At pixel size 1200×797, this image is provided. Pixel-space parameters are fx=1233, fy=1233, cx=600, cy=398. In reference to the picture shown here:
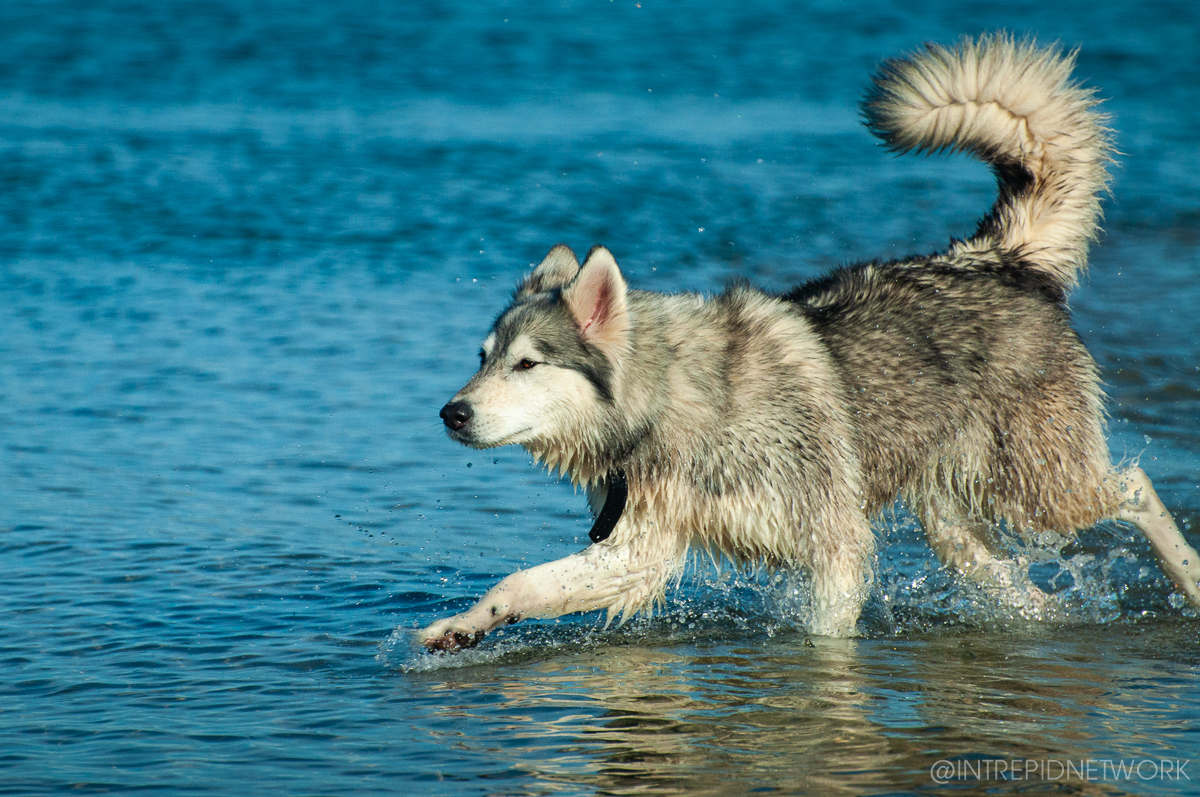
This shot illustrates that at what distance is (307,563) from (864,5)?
78.8 ft

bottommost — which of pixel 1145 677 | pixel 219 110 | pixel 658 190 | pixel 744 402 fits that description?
pixel 1145 677

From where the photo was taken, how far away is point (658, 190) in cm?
1440

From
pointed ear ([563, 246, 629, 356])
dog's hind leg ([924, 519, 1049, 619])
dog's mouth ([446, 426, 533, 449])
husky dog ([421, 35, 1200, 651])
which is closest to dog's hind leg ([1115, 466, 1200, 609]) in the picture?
husky dog ([421, 35, 1200, 651])

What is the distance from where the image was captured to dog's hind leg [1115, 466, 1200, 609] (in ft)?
18.0

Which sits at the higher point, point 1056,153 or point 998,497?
point 1056,153

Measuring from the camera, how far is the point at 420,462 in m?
7.20

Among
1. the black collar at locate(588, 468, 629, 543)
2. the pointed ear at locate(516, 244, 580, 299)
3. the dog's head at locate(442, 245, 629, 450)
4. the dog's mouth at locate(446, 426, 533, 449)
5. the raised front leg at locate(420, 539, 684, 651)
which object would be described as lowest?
the raised front leg at locate(420, 539, 684, 651)

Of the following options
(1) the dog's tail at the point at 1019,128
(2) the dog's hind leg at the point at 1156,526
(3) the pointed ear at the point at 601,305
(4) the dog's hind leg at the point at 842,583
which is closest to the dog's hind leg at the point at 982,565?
(2) the dog's hind leg at the point at 1156,526

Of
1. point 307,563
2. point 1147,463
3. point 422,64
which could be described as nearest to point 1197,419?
point 1147,463

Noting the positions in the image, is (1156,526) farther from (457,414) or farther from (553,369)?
(457,414)

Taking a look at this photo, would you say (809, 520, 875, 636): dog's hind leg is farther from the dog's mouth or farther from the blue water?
the dog's mouth

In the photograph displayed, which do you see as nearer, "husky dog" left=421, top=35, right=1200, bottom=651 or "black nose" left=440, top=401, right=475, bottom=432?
"black nose" left=440, top=401, right=475, bottom=432

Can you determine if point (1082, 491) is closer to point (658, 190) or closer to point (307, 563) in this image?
point (307, 563)

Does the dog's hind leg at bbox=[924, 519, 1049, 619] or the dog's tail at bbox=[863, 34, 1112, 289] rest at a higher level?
the dog's tail at bbox=[863, 34, 1112, 289]
